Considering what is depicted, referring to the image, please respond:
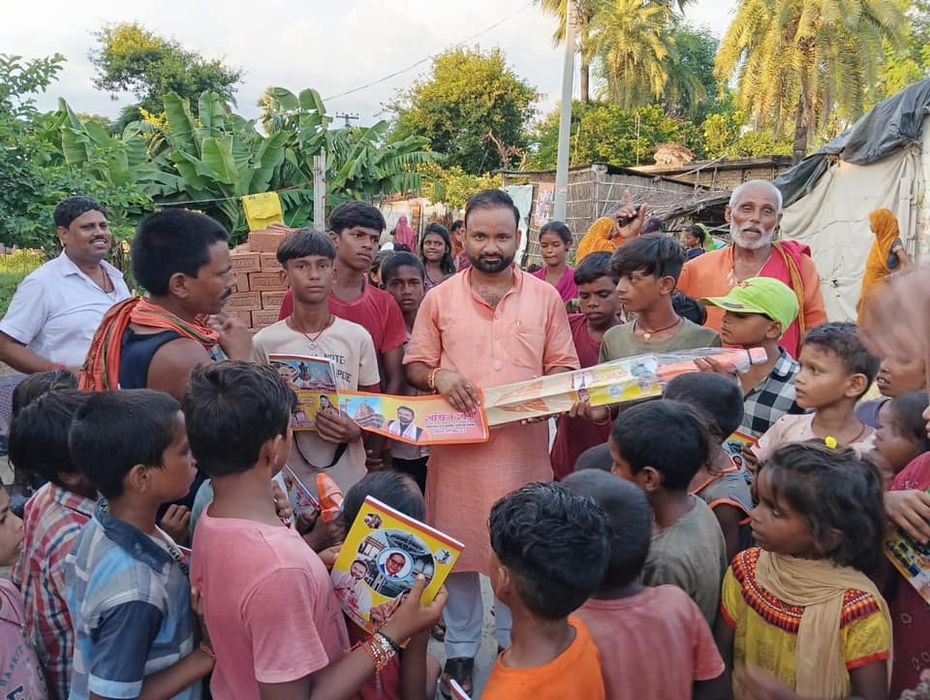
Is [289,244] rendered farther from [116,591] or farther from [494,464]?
[116,591]

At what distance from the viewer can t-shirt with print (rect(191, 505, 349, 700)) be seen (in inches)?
54.2

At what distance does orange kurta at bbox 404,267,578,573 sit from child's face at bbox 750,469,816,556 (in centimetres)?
128

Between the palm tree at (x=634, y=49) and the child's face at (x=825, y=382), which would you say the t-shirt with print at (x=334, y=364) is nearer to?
the child's face at (x=825, y=382)

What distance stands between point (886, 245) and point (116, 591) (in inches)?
288

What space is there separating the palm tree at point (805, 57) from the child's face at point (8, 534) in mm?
21463

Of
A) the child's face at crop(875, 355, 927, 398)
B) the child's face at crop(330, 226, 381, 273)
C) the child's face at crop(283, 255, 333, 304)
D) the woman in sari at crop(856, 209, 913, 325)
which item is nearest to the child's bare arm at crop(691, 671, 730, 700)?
the child's face at crop(875, 355, 927, 398)

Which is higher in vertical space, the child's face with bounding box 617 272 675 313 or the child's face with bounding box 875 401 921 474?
the child's face with bounding box 617 272 675 313

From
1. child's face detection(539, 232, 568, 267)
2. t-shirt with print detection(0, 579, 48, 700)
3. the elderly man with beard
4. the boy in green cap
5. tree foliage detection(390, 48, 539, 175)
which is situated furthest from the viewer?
tree foliage detection(390, 48, 539, 175)

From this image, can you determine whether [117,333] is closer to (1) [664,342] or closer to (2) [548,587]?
(2) [548,587]

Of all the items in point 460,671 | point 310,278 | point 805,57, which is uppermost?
point 805,57

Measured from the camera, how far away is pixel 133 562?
5.10 ft

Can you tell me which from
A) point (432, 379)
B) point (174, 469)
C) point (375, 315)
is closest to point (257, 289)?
point (375, 315)

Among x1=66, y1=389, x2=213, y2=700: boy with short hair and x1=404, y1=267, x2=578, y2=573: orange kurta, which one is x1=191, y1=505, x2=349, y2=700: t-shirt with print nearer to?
x1=66, y1=389, x2=213, y2=700: boy with short hair

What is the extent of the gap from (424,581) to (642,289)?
68.5 inches
